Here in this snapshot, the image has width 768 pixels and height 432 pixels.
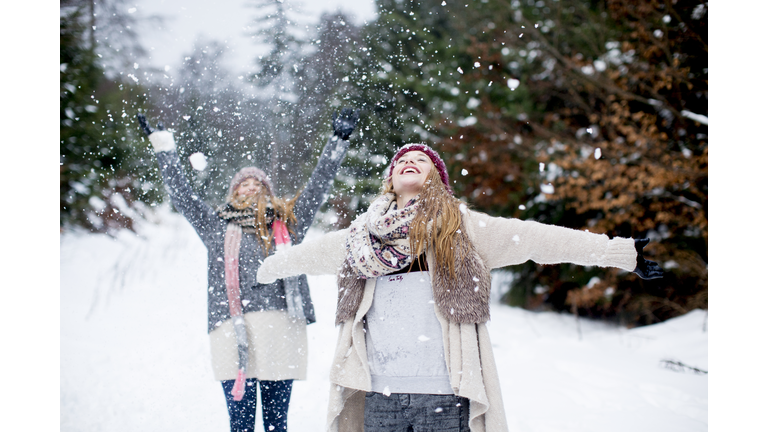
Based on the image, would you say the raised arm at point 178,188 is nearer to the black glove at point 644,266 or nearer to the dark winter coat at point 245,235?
the dark winter coat at point 245,235

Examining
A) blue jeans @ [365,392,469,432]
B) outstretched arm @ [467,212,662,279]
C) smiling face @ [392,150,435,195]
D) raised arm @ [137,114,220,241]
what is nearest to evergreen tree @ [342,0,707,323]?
smiling face @ [392,150,435,195]

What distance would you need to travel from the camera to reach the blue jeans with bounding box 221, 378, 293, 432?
6.34 feet

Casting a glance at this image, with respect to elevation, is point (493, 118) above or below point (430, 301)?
above

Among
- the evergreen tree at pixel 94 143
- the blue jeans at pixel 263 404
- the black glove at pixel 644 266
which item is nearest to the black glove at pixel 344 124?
the blue jeans at pixel 263 404

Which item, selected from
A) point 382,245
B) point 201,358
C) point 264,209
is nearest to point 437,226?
point 382,245

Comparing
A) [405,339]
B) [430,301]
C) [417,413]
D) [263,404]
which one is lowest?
[263,404]

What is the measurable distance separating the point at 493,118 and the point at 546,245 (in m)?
5.37

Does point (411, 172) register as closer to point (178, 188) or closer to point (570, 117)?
point (178, 188)

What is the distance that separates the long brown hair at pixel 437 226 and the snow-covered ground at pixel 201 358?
2.06 m

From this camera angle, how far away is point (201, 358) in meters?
4.42

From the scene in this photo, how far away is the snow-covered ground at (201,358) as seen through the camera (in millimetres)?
3039

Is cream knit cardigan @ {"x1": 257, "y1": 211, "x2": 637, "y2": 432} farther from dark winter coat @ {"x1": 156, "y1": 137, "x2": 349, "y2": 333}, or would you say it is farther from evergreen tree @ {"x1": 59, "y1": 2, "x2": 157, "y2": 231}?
evergreen tree @ {"x1": 59, "y1": 2, "x2": 157, "y2": 231}

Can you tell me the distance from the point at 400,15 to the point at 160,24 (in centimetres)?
402
